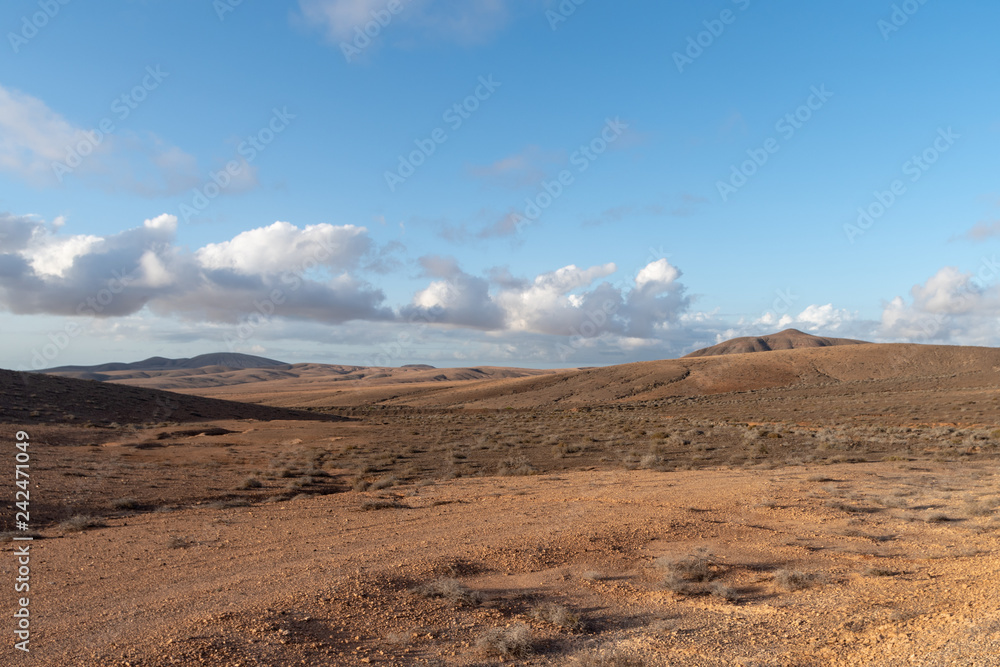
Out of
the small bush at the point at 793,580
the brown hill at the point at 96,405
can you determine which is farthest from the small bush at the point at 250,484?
the brown hill at the point at 96,405

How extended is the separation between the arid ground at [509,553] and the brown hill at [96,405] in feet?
23.8

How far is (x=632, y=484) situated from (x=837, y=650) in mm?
11433

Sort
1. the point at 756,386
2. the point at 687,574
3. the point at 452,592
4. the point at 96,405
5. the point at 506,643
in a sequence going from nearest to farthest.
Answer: the point at 506,643 < the point at 452,592 < the point at 687,574 < the point at 96,405 < the point at 756,386

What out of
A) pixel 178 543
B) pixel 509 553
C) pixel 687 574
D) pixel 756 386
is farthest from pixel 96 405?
pixel 756 386

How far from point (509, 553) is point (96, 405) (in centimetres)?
3952

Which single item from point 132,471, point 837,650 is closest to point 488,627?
point 837,650

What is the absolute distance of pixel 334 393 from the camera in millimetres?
115250

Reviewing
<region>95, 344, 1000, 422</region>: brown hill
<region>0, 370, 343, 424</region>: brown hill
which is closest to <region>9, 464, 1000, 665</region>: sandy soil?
<region>0, 370, 343, 424</region>: brown hill

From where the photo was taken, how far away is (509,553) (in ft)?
32.6

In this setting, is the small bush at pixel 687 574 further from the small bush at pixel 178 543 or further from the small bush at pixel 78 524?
the small bush at pixel 78 524

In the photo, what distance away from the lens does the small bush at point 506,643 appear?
628 cm

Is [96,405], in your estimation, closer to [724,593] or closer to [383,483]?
[383,483]

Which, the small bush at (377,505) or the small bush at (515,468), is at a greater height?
the small bush at (377,505)

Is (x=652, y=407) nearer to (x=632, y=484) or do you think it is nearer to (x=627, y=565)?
(x=632, y=484)
